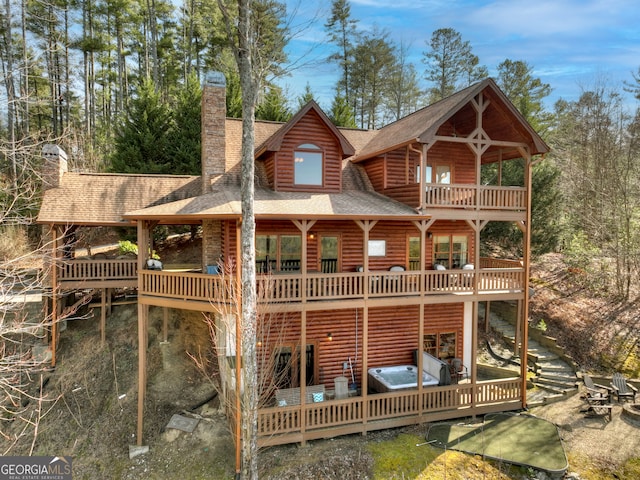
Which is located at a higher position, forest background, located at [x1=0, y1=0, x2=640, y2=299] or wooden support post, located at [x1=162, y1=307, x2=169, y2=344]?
forest background, located at [x1=0, y1=0, x2=640, y2=299]

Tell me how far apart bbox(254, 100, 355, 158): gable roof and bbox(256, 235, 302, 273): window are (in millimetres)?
3272

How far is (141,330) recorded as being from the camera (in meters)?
11.2

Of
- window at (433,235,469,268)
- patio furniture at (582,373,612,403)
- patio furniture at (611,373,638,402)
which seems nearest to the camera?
patio furniture at (582,373,612,403)

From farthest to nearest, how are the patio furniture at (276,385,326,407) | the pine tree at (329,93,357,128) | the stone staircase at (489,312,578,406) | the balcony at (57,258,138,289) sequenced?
the pine tree at (329,93,357,128) → the balcony at (57,258,138,289) → the stone staircase at (489,312,578,406) → the patio furniture at (276,385,326,407)

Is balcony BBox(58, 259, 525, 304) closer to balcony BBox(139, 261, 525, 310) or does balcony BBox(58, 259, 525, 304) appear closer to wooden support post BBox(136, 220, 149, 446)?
balcony BBox(139, 261, 525, 310)

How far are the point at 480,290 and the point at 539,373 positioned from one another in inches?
207

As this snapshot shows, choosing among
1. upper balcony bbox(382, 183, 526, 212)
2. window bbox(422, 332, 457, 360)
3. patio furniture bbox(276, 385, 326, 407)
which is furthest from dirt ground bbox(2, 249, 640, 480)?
upper balcony bbox(382, 183, 526, 212)

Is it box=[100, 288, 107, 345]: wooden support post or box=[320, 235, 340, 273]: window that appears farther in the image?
box=[100, 288, 107, 345]: wooden support post

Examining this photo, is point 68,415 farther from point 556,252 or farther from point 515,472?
point 556,252

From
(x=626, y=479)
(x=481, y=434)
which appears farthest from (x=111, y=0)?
(x=626, y=479)

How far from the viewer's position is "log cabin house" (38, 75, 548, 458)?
437 inches

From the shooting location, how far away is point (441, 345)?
14.9 m

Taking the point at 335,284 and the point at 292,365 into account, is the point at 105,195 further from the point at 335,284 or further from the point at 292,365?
the point at 335,284

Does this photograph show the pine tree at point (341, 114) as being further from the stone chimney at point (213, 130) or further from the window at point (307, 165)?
the stone chimney at point (213, 130)
